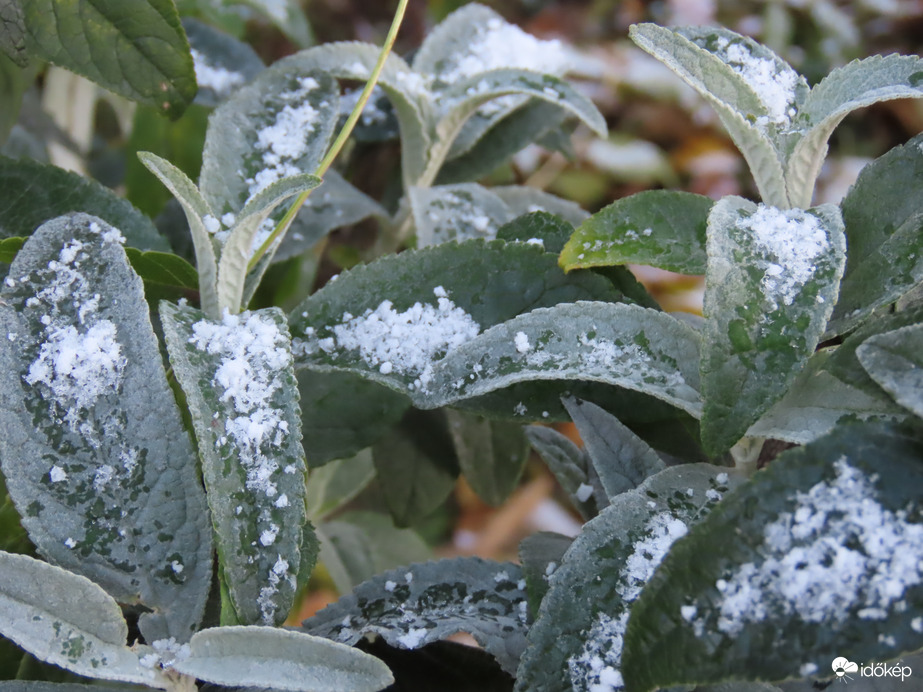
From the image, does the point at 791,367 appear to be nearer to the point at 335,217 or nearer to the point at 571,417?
the point at 571,417

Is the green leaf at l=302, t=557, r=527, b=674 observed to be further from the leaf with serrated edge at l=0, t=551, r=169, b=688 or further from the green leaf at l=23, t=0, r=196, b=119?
the green leaf at l=23, t=0, r=196, b=119

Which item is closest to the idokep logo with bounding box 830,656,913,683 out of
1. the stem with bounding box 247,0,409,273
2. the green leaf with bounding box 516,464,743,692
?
the green leaf with bounding box 516,464,743,692

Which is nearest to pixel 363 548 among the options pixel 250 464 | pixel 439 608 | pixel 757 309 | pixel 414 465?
pixel 414 465

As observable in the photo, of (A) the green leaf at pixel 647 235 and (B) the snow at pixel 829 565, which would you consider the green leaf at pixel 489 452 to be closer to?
(A) the green leaf at pixel 647 235

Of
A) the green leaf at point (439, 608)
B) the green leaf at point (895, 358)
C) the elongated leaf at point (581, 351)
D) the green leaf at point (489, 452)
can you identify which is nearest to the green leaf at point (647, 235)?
the elongated leaf at point (581, 351)

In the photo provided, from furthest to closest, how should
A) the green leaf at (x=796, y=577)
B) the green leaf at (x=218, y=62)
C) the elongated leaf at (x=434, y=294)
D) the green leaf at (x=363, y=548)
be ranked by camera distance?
1. the green leaf at (x=363, y=548)
2. the green leaf at (x=218, y=62)
3. the elongated leaf at (x=434, y=294)
4. the green leaf at (x=796, y=577)
